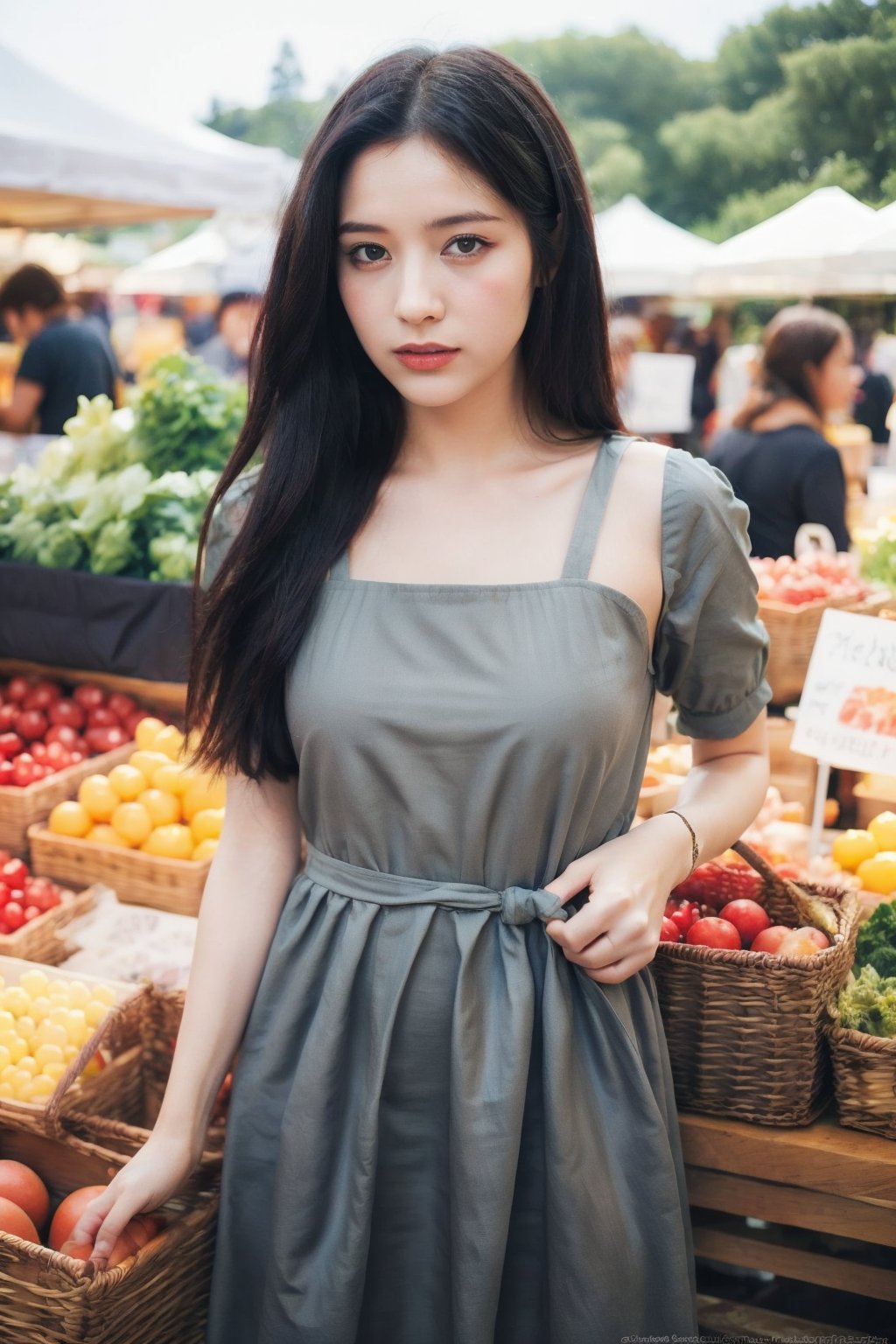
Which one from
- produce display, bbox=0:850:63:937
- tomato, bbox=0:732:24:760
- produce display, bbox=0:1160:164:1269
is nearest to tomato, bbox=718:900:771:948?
produce display, bbox=0:1160:164:1269

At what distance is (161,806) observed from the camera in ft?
Answer: 9.47

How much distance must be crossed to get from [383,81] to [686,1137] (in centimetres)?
149

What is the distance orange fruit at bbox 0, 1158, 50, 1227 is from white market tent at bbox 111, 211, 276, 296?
26.7ft

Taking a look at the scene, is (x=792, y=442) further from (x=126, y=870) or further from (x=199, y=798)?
(x=126, y=870)

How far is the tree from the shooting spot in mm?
24375

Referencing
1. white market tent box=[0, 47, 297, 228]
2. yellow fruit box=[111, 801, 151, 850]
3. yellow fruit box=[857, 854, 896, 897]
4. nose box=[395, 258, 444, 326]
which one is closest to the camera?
nose box=[395, 258, 444, 326]

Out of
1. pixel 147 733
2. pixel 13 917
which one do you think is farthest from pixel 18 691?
pixel 13 917

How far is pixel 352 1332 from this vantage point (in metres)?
1.42

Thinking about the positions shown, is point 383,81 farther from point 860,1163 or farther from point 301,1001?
point 860,1163

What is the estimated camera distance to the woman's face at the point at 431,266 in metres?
1.30

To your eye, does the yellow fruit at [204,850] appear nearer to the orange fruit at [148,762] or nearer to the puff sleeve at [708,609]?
the orange fruit at [148,762]

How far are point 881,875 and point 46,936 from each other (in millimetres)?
1775

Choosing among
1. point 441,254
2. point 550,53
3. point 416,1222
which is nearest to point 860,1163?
point 416,1222

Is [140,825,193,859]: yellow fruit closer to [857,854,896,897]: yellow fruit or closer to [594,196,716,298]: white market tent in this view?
[857,854,896,897]: yellow fruit
